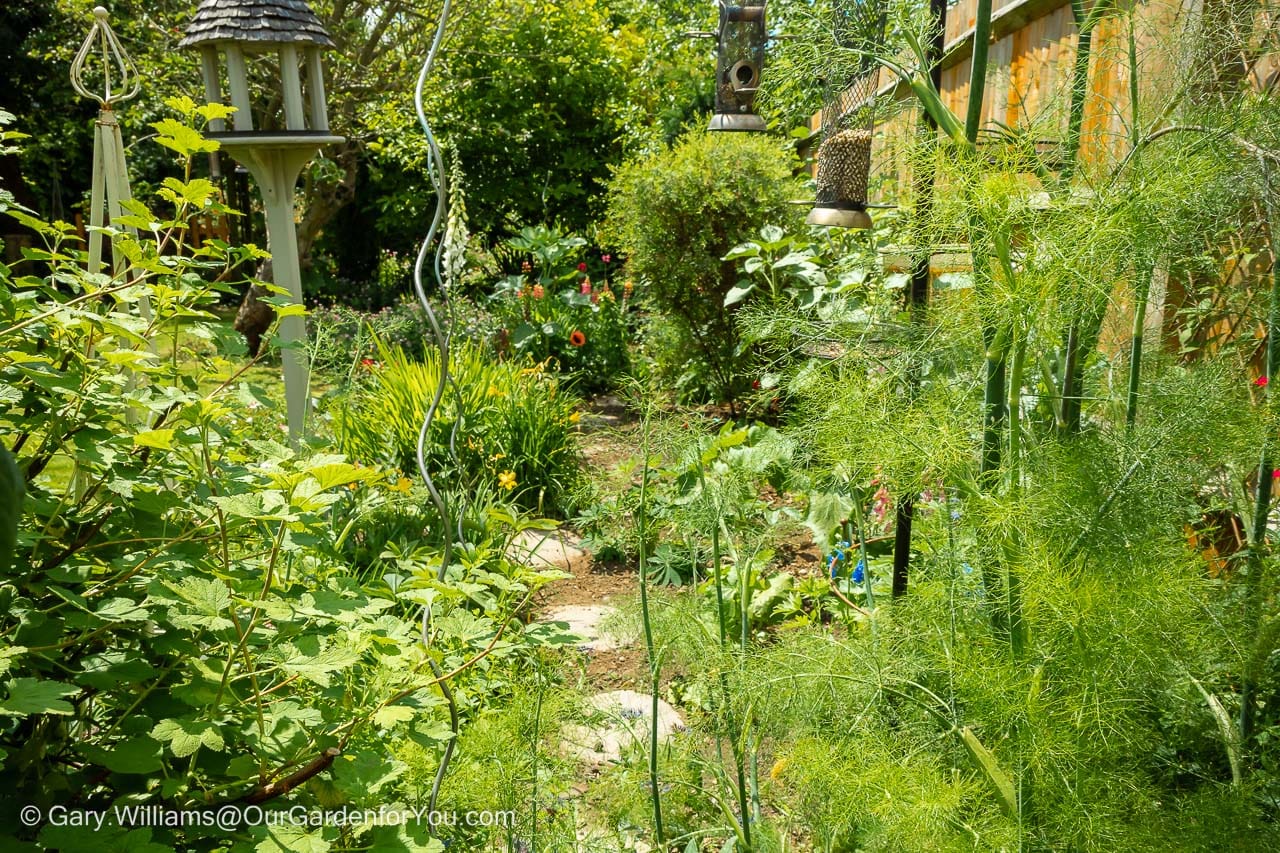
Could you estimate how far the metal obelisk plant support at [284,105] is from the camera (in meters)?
2.93

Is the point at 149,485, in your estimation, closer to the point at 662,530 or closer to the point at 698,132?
the point at 662,530

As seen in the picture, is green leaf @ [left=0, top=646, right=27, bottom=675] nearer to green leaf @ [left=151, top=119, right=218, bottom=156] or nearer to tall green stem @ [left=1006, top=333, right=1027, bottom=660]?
green leaf @ [left=151, top=119, right=218, bottom=156]

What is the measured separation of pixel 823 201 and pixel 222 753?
242cm

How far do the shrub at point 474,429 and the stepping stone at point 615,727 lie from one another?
4.73ft

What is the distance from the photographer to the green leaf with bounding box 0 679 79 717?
2.93 ft

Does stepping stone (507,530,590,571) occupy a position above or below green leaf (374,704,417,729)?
below

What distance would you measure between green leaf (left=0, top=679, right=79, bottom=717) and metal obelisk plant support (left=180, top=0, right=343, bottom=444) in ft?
6.55

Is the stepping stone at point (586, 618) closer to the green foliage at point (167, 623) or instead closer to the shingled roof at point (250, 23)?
the green foliage at point (167, 623)

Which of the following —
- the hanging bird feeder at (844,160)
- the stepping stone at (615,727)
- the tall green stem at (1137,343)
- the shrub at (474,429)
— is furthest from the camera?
the shrub at (474,429)

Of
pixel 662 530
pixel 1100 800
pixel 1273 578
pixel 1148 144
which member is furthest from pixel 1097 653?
pixel 662 530

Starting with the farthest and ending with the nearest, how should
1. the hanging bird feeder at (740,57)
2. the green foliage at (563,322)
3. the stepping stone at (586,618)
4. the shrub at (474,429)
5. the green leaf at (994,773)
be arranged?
the green foliage at (563,322)
the shrub at (474,429)
the hanging bird feeder at (740,57)
the stepping stone at (586,618)
the green leaf at (994,773)

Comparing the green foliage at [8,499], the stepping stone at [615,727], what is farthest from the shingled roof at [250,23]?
the green foliage at [8,499]

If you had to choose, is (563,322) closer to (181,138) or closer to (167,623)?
(181,138)

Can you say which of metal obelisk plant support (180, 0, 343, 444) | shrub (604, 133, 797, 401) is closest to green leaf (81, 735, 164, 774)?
metal obelisk plant support (180, 0, 343, 444)
